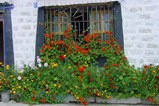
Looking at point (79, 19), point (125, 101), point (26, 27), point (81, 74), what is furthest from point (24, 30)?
point (125, 101)

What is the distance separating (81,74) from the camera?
6.86 metres

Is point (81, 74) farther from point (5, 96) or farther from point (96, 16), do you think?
point (5, 96)

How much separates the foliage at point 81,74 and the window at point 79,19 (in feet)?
0.65

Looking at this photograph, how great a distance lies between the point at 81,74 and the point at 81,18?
172 centimetres

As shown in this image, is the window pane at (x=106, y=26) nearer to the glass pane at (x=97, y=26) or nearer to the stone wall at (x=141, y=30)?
the glass pane at (x=97, y=26)

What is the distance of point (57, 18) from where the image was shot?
25.8 ft

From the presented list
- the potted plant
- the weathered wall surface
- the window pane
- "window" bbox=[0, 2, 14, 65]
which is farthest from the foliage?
"window" bbox=[0, 2, 14, 65]

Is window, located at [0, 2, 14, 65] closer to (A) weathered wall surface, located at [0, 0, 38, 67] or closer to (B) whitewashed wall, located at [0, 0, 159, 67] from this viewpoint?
(A) weathered wall surface, located at [0, 0, 38, 67]

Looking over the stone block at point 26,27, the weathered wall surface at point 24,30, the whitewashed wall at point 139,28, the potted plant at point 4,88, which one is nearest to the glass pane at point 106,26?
the whitewashed wall at point 139,28

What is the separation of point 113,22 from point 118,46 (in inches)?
26.1

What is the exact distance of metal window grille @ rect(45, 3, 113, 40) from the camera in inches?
300

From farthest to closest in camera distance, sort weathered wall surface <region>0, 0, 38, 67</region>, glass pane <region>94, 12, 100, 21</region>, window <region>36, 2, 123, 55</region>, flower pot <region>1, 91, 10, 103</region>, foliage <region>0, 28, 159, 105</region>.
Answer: weathered wall surface <region>0, 0, 38, 67</region> → glass pane <region>94, 12, 100, 21</region> → window <region>36, 2, 123, 55</region> → flower pot <region>1, 91, 10, 103</region> → foliage <region>0, 28, 159, 105</region>

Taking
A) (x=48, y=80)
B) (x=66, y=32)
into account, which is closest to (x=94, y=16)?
(x=66, y=32)

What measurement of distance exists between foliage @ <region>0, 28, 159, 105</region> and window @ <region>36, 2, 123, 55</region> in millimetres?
197
